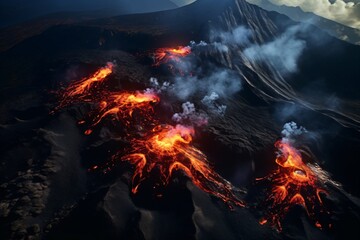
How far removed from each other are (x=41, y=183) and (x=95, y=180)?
2.92m

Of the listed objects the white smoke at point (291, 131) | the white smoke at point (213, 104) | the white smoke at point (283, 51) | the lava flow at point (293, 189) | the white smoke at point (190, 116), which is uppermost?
the white smoke at point (190, 116)

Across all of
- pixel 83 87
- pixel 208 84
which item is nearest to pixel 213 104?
pixel 208 84

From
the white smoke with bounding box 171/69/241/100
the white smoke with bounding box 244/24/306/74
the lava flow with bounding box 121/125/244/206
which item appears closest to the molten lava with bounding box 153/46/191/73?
the white smoke with bounding box 171/69/241/100

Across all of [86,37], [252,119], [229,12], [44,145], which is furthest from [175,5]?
[44,145]

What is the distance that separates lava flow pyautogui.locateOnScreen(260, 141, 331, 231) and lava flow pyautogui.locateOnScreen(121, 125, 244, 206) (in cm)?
225

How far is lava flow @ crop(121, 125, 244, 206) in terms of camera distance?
1689 cm

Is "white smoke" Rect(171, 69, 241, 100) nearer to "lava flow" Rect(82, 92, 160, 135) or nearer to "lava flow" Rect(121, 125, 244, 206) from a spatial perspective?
"lava flow" Rect(82, 92, 160, 135)

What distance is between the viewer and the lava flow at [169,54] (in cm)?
3053

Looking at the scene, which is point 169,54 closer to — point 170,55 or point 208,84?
point 170,55

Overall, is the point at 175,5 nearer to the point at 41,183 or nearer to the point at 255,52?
the point at 255,52

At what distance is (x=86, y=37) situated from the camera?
3716cm

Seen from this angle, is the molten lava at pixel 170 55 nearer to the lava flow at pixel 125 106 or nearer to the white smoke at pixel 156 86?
the white smoke at pixel 156 86

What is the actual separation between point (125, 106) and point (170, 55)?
10.8 meters

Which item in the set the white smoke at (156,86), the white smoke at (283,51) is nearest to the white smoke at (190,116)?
the white smoke at (156,86)
